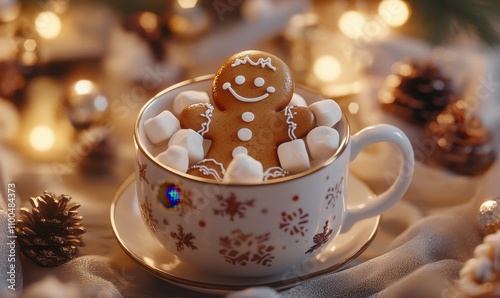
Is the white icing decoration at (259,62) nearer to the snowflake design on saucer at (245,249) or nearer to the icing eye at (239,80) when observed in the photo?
the icing eye at (239,80)

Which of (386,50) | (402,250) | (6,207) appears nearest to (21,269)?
(6,207)

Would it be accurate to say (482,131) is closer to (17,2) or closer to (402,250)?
(402,250)

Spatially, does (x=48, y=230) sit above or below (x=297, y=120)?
below

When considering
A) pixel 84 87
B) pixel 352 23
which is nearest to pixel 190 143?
pixel 84 87

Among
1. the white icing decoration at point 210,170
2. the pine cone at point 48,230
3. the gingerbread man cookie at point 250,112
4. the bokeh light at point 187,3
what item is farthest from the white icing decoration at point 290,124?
the bokeh light at point 187,3

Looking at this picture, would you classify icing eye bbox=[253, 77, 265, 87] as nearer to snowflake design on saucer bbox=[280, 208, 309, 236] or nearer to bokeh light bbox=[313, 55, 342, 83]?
snowflake design on saucer bbox=[280, 208, 309, 236]

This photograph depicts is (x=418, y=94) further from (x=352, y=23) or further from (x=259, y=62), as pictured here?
(x=259, y=62)

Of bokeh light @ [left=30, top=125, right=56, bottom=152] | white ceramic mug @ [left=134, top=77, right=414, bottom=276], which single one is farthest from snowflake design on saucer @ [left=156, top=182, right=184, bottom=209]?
bokeh light @ [left=30, top=125, right=56, bottom=152]
